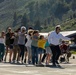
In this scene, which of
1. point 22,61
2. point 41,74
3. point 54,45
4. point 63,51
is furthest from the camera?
point 63,51

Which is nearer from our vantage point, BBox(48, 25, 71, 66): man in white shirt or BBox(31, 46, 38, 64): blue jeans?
BBox(48, 25, 71, 66): man in white shirt

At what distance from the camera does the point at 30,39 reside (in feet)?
56.3

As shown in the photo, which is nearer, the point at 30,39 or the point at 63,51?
the point at 30,39

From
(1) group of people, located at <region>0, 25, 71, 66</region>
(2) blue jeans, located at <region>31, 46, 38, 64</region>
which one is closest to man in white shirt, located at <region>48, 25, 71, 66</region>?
(1) group of people, located at <region>0, 25, 71, 66</region>

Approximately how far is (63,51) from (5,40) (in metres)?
3.34

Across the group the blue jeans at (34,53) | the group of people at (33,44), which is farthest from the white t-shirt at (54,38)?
the blue jeans at (34,53)

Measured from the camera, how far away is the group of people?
1634cm

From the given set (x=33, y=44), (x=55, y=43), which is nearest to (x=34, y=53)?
(x=33, y=44)

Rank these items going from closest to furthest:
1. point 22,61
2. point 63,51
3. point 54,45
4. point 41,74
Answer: point 41,74 → point 54,45 → point 22,61 → point 63,51

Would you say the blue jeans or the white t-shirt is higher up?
the white t-shirt

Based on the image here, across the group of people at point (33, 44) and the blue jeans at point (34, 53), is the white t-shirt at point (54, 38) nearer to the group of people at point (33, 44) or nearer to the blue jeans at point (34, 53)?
the group of people at point (33, 44)

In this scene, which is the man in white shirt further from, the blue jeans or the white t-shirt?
the blue jeans

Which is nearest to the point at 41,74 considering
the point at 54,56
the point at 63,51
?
the point at 54,56

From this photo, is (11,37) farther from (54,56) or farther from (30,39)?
(54,56)
